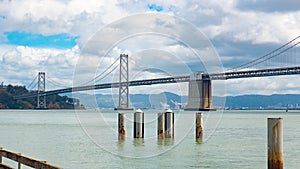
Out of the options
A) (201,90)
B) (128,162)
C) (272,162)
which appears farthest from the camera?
(201,90)

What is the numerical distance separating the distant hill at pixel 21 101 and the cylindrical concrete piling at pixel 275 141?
103467mm

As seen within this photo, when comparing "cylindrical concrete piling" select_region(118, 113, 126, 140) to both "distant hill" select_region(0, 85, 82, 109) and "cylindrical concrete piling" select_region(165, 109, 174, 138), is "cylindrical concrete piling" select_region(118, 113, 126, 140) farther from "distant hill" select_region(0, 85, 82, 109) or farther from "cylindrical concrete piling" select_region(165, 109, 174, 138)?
"distant hill" select_region(0, 85, 82, 109)

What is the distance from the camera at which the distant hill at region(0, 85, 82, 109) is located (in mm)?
116438

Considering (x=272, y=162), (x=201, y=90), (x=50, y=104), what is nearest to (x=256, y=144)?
(x=272, y=162)

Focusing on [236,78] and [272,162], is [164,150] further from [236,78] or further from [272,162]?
[236,78]

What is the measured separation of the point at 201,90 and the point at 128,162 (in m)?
54.5

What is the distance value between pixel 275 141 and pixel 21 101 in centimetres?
10948

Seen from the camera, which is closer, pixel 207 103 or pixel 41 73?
pixel 207 103

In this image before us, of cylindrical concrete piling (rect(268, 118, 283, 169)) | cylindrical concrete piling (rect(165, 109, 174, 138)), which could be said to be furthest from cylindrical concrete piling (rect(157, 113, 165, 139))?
cylindrical concrete piling (rect(268, 118, 283, 169))

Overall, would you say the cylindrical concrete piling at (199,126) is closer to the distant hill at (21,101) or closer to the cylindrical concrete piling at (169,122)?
the cylindrical concrete piling at (169,122)

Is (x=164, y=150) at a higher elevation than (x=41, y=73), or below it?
below

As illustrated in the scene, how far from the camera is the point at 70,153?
1983 centimetres

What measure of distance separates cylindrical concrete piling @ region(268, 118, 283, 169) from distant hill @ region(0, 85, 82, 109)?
103m

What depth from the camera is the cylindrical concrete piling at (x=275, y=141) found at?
40.3ft
